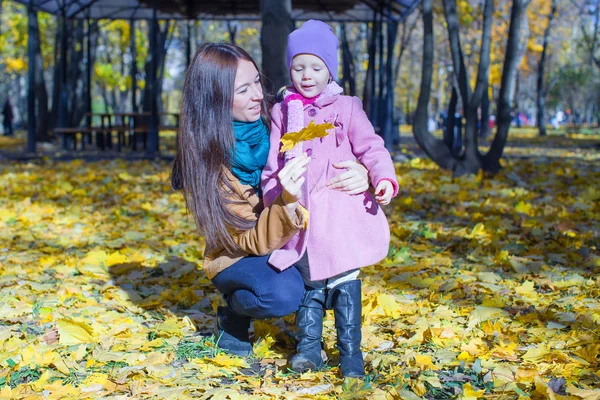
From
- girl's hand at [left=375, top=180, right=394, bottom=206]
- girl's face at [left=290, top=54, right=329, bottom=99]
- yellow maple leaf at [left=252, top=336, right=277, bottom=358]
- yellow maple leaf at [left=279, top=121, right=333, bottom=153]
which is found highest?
girl's face at [left=290, top=54, right=329, bottom=99]

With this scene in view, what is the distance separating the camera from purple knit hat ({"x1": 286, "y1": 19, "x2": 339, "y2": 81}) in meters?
2.75

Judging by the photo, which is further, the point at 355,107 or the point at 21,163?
the point at 21,163

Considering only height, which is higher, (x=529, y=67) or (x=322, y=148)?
(x=529, y=67)

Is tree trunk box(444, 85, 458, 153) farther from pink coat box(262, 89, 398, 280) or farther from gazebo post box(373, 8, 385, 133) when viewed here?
pink coat box(262, 89, 398, 280)

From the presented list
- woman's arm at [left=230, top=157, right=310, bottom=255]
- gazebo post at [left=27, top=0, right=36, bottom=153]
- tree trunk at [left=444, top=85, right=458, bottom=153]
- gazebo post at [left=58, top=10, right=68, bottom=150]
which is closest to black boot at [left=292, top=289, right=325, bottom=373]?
woman's arm at [left=230, top=157, right=310, bottom=255]

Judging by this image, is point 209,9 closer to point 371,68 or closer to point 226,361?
point 371,68

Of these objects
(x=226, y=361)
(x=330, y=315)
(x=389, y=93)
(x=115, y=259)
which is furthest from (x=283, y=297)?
(x=389, y=93)

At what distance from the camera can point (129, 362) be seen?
3057mm

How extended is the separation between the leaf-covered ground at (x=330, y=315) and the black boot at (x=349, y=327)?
7 cm

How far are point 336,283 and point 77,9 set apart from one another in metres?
12.3

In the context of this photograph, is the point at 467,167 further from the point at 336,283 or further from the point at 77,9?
the point at 77,9

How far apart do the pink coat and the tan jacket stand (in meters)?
0.07

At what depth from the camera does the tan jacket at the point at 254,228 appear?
270 centimetres

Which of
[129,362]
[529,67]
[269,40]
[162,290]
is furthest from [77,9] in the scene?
[529,67]
